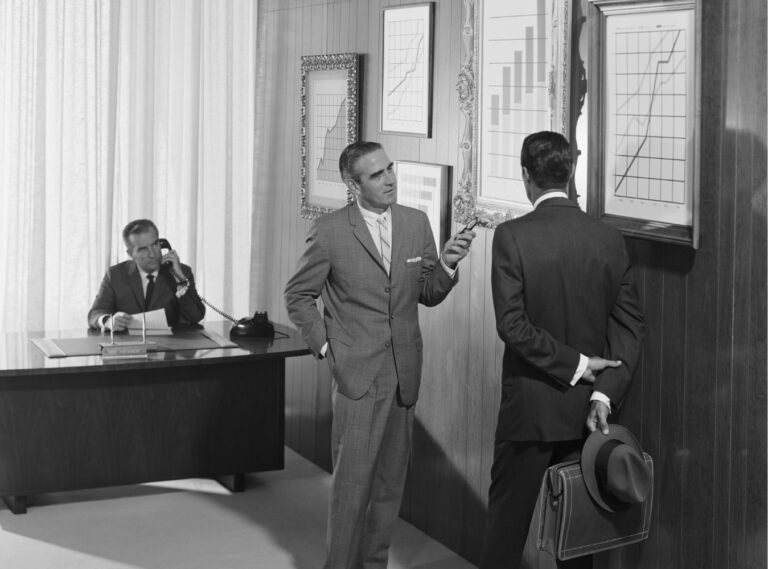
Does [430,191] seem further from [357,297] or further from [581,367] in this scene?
[581,367]

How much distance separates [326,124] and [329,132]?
55 millimetres

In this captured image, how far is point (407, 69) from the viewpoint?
498 cm

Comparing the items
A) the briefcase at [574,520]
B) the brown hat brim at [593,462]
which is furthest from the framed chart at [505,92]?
the briefcase at [574,520]

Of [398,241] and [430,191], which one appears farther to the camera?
[430,191]

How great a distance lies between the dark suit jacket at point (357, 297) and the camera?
3.99 meters

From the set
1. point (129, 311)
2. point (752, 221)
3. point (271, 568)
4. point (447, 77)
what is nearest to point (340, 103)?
point (447, 77)

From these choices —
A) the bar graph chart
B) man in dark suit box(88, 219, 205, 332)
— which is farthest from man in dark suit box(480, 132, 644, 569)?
man in dark suit box(88, 219, 205, 332)

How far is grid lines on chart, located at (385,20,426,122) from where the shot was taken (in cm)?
487

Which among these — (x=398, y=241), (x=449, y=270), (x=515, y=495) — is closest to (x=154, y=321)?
(x=398, y=241)

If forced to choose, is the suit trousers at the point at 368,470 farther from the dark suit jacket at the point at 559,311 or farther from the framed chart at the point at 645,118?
the framed chart at the point at 645,118

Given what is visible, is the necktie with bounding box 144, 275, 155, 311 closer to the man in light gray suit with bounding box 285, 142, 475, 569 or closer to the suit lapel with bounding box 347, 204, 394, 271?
the man in light gray suit with bounding box 285, 142, 475, 569

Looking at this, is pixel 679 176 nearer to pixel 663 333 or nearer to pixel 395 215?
pixel 663 333

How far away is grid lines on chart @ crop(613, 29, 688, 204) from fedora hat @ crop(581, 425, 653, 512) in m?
0.78

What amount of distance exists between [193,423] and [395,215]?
1.83 m
